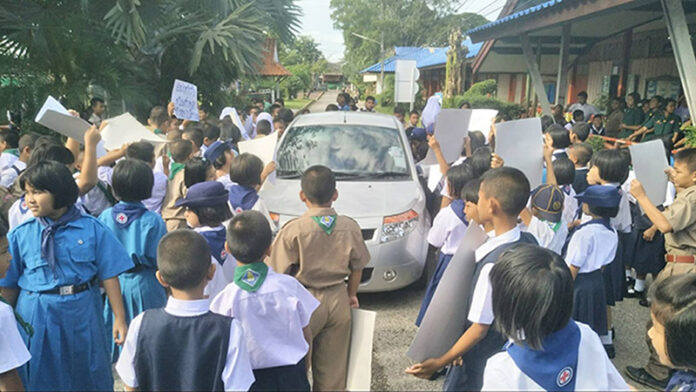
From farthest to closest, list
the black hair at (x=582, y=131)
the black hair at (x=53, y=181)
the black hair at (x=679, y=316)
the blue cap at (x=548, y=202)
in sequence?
the black hair at (x=582, y=131), the blue cap at (x=548, y=202), the black hair at (x=53, y=181), the black hair at (x=679, y=316)

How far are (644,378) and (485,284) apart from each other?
226 cm

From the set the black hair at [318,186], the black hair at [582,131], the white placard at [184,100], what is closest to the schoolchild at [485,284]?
the black hair at [318,186]

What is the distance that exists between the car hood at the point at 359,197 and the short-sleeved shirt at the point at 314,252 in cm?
157

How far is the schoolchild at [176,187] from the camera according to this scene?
3.75 m

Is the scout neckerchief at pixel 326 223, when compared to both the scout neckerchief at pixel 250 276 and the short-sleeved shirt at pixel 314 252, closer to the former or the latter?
the short-sleeved shirt at pixel 314 252

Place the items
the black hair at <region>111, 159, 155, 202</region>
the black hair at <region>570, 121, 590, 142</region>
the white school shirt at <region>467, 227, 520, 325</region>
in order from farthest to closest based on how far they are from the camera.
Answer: the black hair at <region>570, 121, 590, 142</region> → the black hair at <region>111, 159, 155, 202</region> → the white school shirt at <region>467, 227, 520, 325</region>

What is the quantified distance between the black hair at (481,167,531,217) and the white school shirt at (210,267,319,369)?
3.27ft

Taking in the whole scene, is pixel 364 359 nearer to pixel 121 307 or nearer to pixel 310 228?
pixel 310 228

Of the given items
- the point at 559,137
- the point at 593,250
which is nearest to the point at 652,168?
the point at 593,250

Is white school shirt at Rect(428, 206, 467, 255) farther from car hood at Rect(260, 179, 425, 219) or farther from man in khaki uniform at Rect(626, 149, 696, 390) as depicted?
man in khaki uniform at Rect(626, 149, 696, 390)

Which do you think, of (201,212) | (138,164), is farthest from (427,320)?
(138,164)

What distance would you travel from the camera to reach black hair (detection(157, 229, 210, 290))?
1.89 m

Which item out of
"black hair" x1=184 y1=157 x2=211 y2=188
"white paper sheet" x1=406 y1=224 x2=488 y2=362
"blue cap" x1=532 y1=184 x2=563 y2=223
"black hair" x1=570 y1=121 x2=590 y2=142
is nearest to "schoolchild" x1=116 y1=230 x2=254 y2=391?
"white paper sheet" x1=406 y1=224 x2=488 y2=362

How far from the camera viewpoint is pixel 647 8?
394 inches
